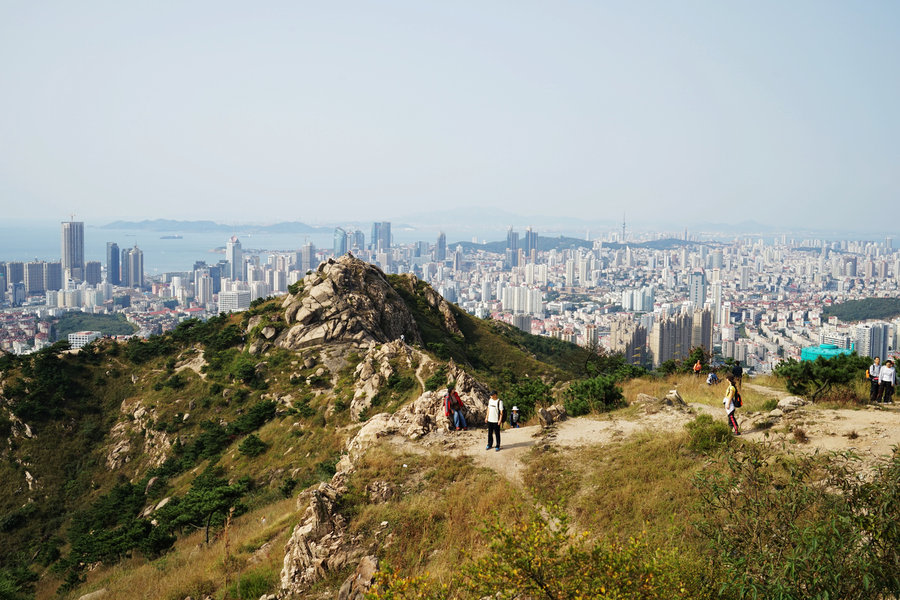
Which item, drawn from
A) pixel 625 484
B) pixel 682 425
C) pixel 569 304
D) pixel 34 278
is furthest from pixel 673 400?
pixel 34 278

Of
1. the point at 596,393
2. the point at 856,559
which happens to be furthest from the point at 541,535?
the point at 596,393

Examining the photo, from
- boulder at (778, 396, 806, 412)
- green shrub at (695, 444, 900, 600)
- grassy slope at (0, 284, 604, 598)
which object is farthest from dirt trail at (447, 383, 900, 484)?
green shrub at (695, 444, 900, 600)

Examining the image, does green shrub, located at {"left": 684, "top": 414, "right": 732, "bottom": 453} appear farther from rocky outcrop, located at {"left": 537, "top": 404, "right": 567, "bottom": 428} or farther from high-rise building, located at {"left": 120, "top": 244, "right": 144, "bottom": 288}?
high-rise building, located at {"left": 120, "top": 244, "right": 144, "bottom": 288}

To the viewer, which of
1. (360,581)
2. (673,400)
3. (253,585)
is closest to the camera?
(360,581)

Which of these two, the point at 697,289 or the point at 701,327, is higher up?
the point at 697,289

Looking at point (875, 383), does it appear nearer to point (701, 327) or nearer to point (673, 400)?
point (673, 400)
